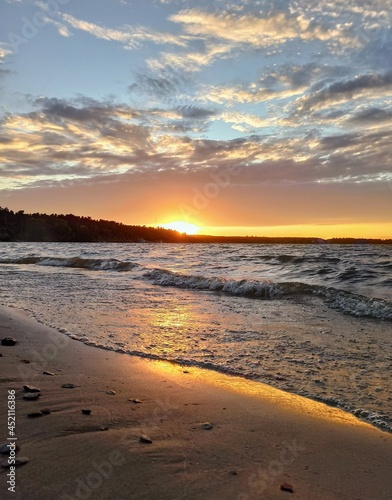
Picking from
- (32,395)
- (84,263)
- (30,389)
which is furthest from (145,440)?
(84,263)

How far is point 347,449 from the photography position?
131 inches

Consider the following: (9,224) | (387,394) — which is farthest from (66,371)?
(9,224)

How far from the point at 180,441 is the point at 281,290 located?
11688 millimetres

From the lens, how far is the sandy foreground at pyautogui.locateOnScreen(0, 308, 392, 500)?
261 centimetres

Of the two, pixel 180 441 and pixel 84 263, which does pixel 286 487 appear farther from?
pixel 84 263

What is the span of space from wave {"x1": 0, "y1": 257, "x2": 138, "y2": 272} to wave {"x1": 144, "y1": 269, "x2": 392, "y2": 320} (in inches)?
240

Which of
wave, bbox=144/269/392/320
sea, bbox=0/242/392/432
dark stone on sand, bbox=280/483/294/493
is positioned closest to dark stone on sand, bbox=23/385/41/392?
sea, bbox=0/242/392/432

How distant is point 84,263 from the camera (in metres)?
30.0

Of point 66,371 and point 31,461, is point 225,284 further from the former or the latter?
point 31,461

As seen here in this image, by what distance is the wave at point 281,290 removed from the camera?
10836mm

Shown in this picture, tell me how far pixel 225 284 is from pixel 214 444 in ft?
42.0

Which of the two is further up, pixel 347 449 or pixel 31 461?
pixel 31 461

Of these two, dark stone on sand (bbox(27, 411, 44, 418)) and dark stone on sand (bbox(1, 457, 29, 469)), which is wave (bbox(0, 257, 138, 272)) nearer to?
dark stone on sand (bbox(27, 411, 44, 418))

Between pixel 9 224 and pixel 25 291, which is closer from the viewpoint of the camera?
pixel 25 291
